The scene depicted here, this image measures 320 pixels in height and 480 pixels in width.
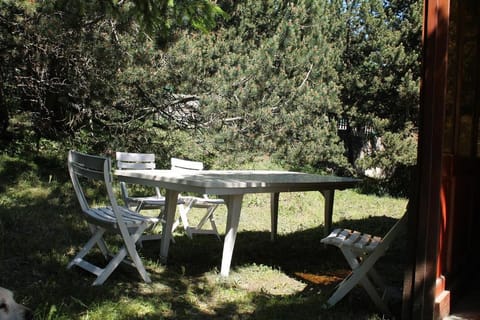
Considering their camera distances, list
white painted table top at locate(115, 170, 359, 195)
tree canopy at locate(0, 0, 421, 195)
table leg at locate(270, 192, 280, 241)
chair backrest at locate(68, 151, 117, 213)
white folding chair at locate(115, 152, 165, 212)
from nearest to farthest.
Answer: chair backrest at locate(68, 151, 117, 213)
white painted table top at locate(115, 170, 359, 195)
white folding chair at locate(115, 152, 165, 212)
table leg at locate(270, 192, 280, 241)
tree canopy at locate(0, 0, 421, 195)

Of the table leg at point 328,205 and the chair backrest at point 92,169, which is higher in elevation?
the chair backrest at point 92,169

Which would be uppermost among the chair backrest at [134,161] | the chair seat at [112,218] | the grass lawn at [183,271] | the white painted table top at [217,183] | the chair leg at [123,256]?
the chair backrest at [134,161]

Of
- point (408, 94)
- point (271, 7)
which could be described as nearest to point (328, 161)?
point (408, 94)

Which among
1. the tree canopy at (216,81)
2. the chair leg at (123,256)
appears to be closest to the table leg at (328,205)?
the chair leg at (123,256)

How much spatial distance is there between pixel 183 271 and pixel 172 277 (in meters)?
0.14

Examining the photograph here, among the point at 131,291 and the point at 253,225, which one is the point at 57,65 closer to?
the point at 253,225

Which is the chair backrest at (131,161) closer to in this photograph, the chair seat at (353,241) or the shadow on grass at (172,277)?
the shadow on grass at (172,277)

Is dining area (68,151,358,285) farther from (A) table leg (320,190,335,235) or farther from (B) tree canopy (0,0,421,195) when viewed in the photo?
(B) tree canopy (0,0,421,195)

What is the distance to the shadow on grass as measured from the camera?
3.19 metres

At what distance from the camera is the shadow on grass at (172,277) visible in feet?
10.5

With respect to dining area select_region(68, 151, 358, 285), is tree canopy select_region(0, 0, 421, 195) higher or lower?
higher

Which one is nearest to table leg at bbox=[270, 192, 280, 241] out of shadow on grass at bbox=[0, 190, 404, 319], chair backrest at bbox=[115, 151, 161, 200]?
shadow on grass at bbox=[0, 190, 404, 319]

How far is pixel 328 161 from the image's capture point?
1119 cm

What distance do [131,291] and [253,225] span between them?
10.5 ft
